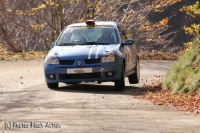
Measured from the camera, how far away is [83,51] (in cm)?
1521

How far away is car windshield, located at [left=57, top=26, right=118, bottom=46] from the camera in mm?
16047

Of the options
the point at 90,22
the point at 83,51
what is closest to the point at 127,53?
the point at 90,22

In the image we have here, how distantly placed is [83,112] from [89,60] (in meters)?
3.71

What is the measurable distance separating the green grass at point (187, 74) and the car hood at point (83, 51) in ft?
4.60

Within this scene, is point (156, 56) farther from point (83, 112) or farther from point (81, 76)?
point (83, 112)

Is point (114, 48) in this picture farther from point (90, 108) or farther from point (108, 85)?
point (90, 108)

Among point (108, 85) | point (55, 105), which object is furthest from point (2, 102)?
point (108, 85)

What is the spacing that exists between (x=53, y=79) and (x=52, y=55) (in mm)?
525

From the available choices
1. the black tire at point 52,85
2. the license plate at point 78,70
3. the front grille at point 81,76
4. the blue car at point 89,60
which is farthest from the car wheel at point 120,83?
the black tire at point 52,85

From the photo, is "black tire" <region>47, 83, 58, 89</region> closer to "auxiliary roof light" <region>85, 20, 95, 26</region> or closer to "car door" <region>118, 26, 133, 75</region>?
"car door" <region>118, 26, 133, 75</region>

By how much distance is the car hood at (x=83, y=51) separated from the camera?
15031 mm

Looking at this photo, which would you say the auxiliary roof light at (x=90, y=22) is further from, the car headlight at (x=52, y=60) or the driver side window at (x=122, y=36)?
the car headlight at (x=52, y=60)

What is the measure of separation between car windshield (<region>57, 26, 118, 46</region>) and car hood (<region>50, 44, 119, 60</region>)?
1.30 ft

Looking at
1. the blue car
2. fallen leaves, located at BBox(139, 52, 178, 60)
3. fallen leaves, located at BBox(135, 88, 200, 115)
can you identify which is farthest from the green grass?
fallen leaves, located at BBox(139, 52, 178, 60)
